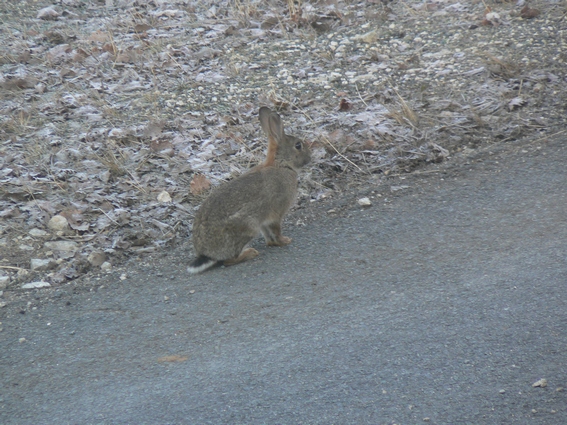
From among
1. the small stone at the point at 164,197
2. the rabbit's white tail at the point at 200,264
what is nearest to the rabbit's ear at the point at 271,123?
the small stone at the point at 164,197

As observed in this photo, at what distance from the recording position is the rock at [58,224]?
6.12 m

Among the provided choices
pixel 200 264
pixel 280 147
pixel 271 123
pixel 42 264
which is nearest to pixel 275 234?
pixel 200 264

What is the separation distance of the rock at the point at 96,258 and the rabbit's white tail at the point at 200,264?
781mm

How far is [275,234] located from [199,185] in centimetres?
116

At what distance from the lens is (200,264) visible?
5.43m

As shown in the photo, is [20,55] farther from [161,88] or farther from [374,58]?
[374,58]

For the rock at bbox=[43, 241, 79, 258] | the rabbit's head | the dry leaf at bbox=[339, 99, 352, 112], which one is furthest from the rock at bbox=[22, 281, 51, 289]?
the dry leaf at bbox=[339, 99, 352, 112]

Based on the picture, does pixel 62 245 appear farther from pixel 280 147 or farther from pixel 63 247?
pixel 280 147

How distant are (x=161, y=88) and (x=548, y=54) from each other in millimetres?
4348

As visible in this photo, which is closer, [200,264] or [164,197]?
[200,264]

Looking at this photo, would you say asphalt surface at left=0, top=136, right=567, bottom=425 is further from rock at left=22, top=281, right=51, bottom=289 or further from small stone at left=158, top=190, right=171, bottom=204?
small stone at left=158, top=190, right=171, bottom=204

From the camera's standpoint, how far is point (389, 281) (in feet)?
16.0

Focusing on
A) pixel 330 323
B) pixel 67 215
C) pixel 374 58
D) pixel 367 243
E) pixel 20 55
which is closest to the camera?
pixel 330 323

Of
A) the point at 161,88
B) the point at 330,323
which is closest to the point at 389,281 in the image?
the point at 330,323
